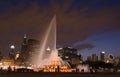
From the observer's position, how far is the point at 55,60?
78.0 m

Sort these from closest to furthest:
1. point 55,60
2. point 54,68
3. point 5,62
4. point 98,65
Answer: point 54,68
point 55,60
point 98,65
point 5,62

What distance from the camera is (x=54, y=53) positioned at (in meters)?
80.9

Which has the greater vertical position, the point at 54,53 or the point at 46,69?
the point at 54,53

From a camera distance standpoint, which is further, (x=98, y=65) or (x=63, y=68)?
(x=98, y=65)

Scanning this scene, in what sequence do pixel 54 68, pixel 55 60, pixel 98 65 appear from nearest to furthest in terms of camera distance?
1. pixel 54 68
2. pixel 55 60
3. pixel 98 65

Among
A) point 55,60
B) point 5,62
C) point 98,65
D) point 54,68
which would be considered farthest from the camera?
point 5,62

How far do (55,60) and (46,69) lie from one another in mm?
5640

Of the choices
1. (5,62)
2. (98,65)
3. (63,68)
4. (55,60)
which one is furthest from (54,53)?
(5,62)

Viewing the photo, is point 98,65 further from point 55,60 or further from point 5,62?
point 55,60

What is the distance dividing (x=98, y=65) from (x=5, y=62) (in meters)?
59.9

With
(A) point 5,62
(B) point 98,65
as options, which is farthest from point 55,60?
(A) point 5,62

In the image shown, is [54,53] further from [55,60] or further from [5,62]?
[5,62]

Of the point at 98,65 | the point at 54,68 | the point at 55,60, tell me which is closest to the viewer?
the point at 54,68

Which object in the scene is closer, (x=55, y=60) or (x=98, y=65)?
(x=55, y=60)
